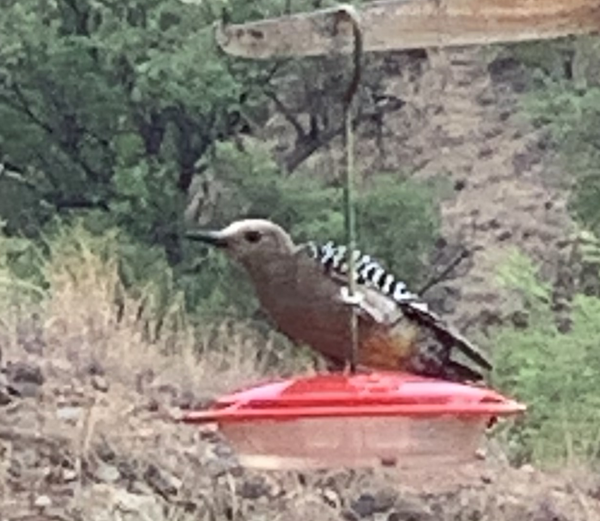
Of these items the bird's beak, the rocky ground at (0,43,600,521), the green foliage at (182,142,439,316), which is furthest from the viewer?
the green foliage at (182,142,439,316)

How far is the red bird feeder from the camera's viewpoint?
4.57 ft

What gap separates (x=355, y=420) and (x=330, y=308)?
526 mm

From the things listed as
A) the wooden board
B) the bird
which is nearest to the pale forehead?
the bird

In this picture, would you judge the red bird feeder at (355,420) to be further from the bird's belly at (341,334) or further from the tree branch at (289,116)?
the tree branch at (289,116)

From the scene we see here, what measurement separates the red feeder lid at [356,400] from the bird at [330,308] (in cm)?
34

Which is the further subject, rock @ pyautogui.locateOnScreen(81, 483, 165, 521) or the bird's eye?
rock @ pyautogui.locateOnScreen(81, 483, 165, 521)

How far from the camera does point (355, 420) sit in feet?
4.76

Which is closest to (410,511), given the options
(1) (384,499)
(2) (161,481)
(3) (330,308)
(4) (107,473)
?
(1) (384,499)

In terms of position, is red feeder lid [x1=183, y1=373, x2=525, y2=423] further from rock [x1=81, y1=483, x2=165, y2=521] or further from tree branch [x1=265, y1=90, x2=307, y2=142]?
tree branch [x1=265, y1=90, x2=307, y2=142]

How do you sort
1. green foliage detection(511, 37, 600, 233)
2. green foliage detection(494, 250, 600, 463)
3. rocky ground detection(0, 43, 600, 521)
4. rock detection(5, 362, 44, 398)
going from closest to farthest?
rocky ground detection(0, 43, 600, 521) < rock detection(5, 362, 44, 398) < green foliage detection(494, 250, 600, 463) < green foliage detection(511, 37, 600, 233)

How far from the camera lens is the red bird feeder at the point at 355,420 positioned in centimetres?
139

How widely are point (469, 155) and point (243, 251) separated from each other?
5.26m

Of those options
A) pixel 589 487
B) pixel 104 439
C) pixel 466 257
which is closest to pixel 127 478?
pixel 104 439

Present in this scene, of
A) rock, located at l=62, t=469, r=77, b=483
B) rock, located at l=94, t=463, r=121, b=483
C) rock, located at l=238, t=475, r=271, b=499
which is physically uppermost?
rock, located at l=62, t=469, r=77, b=483
